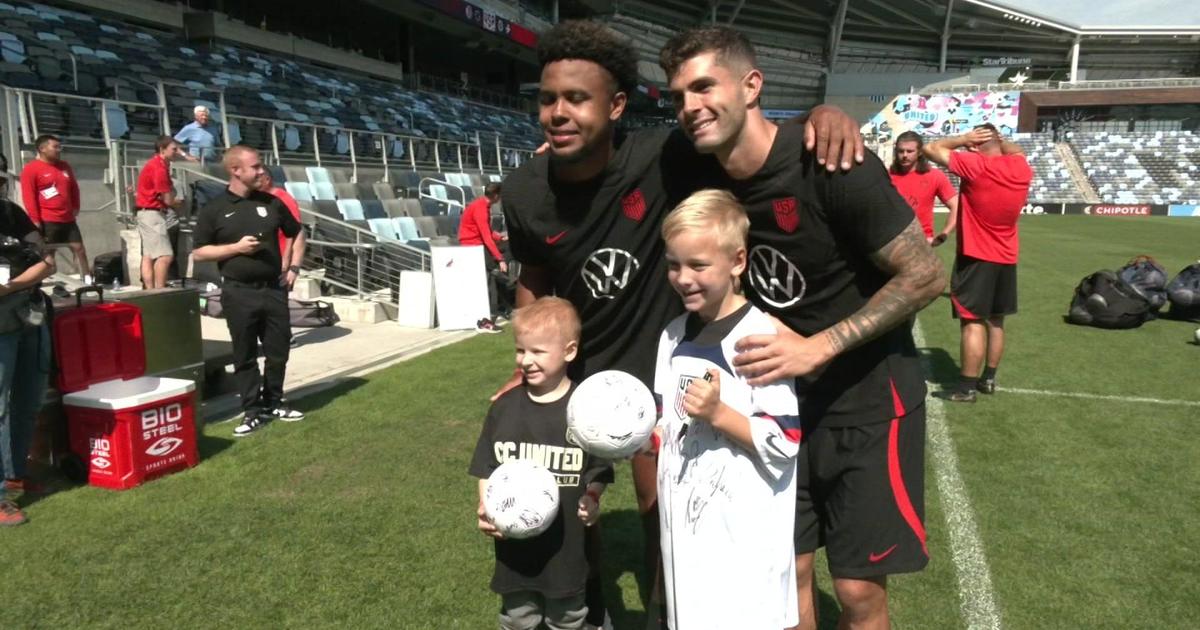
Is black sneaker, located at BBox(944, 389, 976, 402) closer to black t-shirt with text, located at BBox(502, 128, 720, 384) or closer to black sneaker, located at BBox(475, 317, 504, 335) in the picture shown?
black t-shirt with text, located at BBox(502, 128, 720, 384)

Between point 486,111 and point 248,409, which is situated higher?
point 486,111

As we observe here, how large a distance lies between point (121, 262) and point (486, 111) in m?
26.1

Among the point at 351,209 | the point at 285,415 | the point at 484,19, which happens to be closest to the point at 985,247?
the point at 285,415

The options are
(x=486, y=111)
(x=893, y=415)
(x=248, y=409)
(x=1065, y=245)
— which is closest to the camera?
(x=893, y=415)

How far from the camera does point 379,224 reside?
12.8 metres

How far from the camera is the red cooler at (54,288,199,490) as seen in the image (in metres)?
4.62

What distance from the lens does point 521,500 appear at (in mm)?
2344

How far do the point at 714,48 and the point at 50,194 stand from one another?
1001 centimetres

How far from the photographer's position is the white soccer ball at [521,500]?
2344mm

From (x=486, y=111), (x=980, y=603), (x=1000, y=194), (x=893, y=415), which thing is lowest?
(x=980, y=603)

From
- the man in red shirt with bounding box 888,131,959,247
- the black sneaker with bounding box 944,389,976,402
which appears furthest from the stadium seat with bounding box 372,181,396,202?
the black sneaker with bounding box 944,389,976,402

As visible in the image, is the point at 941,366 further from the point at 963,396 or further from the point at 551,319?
the point at 551,319

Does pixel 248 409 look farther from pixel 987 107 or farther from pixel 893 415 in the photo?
pixel 987 107

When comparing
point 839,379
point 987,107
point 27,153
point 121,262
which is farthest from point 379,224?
point 987,107
